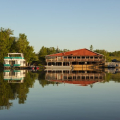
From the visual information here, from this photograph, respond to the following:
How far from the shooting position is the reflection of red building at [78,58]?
288 ft

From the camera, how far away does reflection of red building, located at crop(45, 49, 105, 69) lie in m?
87.8

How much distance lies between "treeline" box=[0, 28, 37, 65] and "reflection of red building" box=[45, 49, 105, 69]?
8241 mm

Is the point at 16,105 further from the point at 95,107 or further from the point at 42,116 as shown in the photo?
the point at 95,107

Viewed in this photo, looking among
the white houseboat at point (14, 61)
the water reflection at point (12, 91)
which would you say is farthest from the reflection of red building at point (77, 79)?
the white houseboat at point (14, 61)

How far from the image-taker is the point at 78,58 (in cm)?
8938

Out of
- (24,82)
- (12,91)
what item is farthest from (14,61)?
(12,91)

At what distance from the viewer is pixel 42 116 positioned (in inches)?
400

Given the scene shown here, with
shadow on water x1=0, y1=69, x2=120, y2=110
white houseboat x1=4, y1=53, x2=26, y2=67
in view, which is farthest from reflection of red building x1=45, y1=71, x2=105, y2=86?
white houseboat x1=4, y1=53, x2=26, y2=67

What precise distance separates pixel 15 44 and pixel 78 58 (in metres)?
27.7

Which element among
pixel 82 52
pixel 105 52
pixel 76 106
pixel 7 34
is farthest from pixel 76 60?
pixel 76 106

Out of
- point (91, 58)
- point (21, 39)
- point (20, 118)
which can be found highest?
point (21, 39)

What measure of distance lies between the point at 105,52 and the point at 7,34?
196 feet

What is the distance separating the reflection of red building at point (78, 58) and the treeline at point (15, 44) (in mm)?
8241

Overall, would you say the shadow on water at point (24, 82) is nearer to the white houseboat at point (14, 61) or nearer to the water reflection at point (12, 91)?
the water reflection at point (12, 91)
